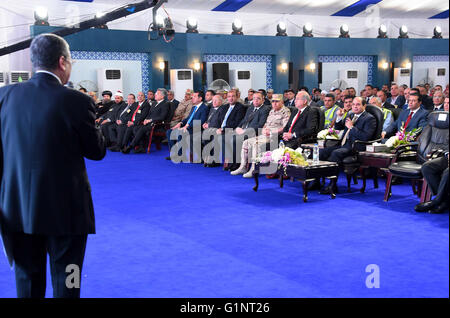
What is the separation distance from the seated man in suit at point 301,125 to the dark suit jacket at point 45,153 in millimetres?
5442

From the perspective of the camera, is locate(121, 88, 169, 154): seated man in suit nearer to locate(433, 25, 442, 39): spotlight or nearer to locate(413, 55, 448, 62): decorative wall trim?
locate(413, 55, 448, 62): decorative wall trim

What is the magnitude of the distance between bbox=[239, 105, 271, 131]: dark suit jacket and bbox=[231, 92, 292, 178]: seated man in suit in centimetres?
12

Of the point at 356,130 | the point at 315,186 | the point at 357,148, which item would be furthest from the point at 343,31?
the point at 315,186

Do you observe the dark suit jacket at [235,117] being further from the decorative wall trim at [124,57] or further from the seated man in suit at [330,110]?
the decorative wall trim at [124,57]

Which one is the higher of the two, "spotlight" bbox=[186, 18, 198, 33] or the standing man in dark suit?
"spotlight" bbox=[186, 18, 198, 33]

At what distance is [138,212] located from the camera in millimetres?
5770

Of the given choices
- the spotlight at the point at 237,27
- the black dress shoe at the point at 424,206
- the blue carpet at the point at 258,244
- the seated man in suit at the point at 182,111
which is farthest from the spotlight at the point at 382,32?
the black dress shoe at the point at 424,206

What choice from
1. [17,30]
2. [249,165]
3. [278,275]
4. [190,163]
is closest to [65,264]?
[278,275]

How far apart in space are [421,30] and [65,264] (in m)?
21.2

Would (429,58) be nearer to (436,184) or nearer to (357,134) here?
(357,134)

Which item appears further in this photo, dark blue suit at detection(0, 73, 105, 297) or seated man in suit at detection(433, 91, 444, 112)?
seated man in suit at detection(433, 91, 444, 112)

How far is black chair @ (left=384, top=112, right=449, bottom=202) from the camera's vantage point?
5816 mm

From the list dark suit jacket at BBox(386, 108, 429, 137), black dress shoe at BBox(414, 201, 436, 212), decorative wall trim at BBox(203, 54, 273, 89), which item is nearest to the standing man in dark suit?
black dress shoe at BBox(414, 201, 436, 212)

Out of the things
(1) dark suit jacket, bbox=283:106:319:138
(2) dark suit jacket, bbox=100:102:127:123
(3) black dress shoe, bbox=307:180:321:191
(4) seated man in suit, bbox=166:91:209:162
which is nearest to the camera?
(3) black dress shoe, bbox=307:180:321:191
